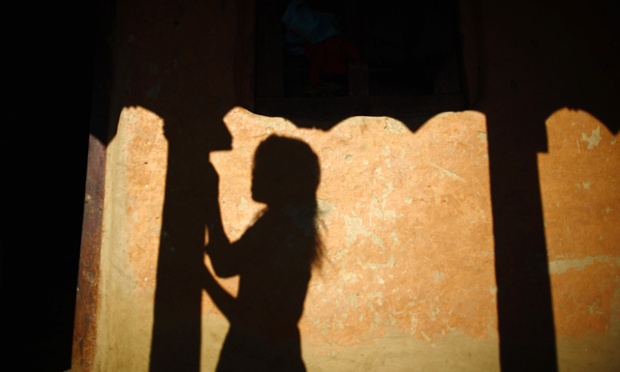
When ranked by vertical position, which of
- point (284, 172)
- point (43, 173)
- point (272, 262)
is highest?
point (43, 173)

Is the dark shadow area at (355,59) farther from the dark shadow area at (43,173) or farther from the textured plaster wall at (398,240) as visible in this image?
the dark shadow area at (43,173)

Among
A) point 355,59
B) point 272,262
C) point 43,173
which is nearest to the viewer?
point 272,262

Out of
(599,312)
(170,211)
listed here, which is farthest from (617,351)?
(170,211)

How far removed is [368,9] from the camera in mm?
Answer: 2654

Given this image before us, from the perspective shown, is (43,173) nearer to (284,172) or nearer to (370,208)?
(284,172)

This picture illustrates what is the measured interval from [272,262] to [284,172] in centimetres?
48

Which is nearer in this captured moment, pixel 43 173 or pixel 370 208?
pixel 370 208

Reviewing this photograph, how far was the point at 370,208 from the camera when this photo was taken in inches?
77.2

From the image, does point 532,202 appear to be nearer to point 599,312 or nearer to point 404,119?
point 599,312

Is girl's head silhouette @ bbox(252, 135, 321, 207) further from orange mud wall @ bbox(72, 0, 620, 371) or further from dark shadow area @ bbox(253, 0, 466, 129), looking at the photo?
dark shadow area @ bbox(253, 0, 466, 129)

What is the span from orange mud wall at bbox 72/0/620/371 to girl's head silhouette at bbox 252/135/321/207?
2.0 inches

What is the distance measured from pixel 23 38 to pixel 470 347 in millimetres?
3809

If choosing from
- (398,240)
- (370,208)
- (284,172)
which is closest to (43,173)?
(284,172)

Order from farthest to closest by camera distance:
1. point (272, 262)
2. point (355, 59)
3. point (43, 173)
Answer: point (43, 173) < point (355, 59) < point (272, 262)
